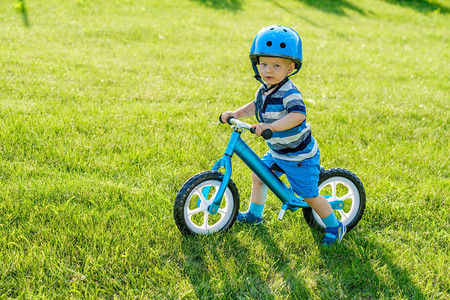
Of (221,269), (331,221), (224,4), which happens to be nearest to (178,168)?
(221,269)

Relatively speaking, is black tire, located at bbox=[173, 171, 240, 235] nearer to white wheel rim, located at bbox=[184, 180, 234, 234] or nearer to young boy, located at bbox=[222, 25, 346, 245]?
white wheel rim, located at bbox=[184, 180, 234, 234]

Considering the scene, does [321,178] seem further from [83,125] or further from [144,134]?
[83,125]

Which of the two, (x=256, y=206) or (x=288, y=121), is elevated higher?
(x=288, y=121)

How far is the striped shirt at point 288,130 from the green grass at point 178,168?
0.70 metres

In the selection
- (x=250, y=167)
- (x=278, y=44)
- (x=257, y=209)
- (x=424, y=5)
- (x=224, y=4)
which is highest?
(x=278, y=44)

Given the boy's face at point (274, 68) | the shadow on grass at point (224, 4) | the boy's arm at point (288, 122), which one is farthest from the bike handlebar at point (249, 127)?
the shadow on grass at point (224, 4)

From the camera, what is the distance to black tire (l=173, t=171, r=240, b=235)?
3.10m

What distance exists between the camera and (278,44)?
2.92 meters

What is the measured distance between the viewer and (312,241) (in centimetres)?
344

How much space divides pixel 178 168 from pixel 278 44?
6.18 ft

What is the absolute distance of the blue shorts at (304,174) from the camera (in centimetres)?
326

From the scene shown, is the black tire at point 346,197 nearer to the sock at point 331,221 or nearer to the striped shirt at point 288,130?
the sock at point 331,221

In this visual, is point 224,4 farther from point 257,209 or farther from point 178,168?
point 257,209

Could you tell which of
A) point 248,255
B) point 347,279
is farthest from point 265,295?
point 347,279
